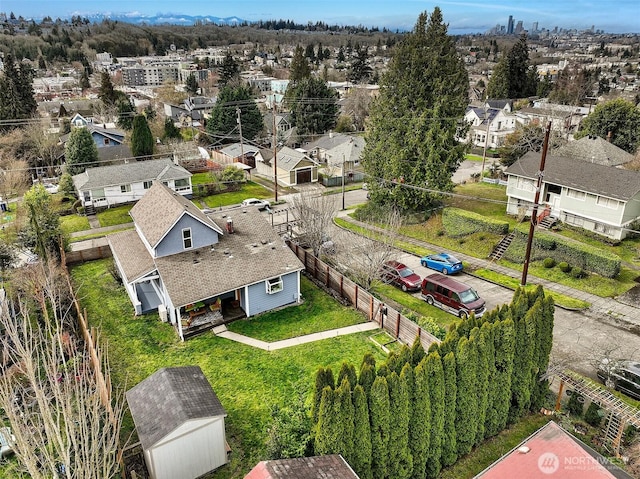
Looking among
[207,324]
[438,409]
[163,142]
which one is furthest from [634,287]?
[163,142]

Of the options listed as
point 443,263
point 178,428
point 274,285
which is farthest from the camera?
point 443,263

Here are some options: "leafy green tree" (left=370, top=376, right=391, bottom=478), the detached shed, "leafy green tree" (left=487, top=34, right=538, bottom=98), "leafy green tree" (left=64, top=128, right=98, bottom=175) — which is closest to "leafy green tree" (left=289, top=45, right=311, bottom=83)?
"leafy green tree" (left=487, top=34, right=538, bottom=98)

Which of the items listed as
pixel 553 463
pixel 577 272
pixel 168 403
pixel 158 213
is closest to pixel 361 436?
pixel 553 463

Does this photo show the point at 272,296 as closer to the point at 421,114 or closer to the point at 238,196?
the point at 421,114

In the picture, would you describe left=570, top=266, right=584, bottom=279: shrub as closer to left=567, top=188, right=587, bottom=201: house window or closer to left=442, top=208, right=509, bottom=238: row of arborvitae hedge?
left=442, top=208, right=509, bottom=238: row of arborvitae hedge

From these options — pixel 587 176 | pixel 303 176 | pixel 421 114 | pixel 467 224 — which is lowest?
pixel 303 176

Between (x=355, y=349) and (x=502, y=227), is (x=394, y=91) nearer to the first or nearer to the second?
(x=502, y=227)

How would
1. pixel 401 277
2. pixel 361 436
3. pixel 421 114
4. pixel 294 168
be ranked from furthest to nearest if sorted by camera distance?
pixel 294 168 < pixel 421 114 < pixel 401 277 < pixel 361 436

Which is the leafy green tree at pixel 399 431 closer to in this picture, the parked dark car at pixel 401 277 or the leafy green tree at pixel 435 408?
the leafy green tree at pixel 435 408
